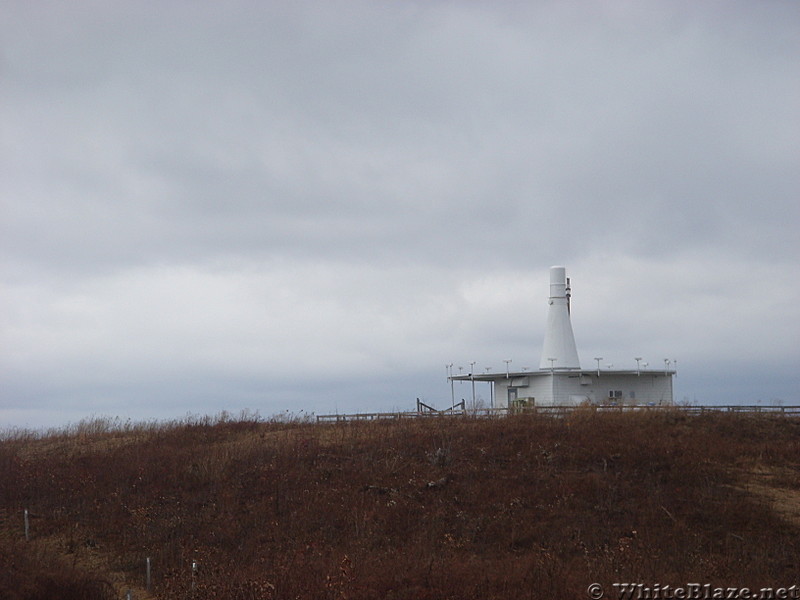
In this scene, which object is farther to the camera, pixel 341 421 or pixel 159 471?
pixel 341 421

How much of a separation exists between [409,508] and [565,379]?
18.3 m

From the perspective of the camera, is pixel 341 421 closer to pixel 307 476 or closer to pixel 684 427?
pixel 307 476

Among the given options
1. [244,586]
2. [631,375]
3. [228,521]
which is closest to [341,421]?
[228,521]

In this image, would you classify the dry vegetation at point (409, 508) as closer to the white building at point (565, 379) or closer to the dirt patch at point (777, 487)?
the dirt patch at point (777, 487)

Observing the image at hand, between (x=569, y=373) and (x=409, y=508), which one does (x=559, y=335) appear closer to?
(x=569, y=373)

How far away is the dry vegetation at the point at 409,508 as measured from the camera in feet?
55.5

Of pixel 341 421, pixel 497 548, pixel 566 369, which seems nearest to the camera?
pixel 497 548

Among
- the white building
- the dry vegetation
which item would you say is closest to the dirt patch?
the dry vegetation

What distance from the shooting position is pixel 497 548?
21078 mm

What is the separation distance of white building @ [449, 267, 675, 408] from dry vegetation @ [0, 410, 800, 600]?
8.24 meters

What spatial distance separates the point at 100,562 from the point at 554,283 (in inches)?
1089

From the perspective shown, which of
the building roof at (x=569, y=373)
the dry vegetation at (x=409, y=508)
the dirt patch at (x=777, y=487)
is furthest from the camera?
the building roof at (x=569, y=373)

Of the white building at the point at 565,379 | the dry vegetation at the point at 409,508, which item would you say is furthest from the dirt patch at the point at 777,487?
the white building at the point at 565,379

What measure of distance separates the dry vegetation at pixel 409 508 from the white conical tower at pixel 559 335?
8822 millimetres
